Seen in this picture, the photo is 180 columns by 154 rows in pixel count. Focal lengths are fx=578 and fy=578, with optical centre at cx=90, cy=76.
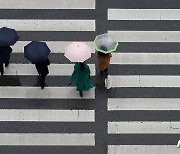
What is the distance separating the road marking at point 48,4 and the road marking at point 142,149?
4.03 metres

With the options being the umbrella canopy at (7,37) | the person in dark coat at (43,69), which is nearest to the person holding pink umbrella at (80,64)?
the person in dark coat at (43,69)

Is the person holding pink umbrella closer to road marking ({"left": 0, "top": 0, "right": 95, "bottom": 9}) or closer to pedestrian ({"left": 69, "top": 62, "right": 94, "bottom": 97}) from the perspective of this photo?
pedestrian ({"left": 69, "top": 62, "right": 94, "bottom": 97})

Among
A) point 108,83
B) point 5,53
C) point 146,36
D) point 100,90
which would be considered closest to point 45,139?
point 100,90

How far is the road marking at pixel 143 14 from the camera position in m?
14.7

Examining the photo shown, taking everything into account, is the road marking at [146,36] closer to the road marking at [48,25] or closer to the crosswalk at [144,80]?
the crosswalk at [144,80]

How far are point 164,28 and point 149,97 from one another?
6.80 feet

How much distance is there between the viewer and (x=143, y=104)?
525 inches

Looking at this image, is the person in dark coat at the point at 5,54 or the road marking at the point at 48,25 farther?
the road marking at the point at 48,25

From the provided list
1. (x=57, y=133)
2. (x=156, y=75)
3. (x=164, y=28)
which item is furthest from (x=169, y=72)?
(x=57, y=133)

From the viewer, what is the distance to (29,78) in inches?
540

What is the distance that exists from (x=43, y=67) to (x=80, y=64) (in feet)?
3.02

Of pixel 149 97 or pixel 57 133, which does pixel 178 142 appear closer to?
pixel 149 97

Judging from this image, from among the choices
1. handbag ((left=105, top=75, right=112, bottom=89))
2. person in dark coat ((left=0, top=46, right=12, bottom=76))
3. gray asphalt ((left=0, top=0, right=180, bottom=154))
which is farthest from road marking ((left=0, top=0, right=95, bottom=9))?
handbag ((left=105, top=75, right=112, bottom=89))

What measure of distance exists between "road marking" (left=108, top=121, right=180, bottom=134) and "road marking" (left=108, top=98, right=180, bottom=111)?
15.2 inches
